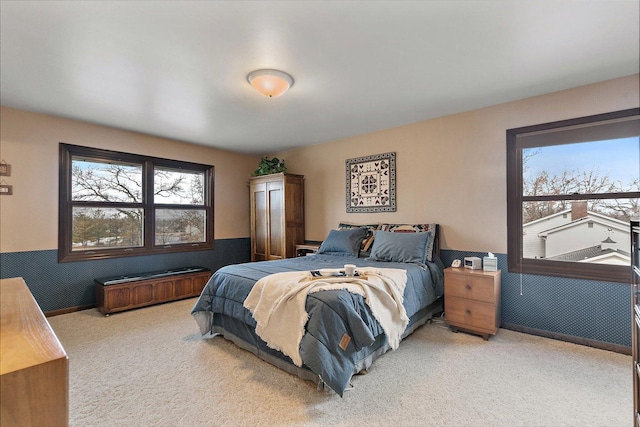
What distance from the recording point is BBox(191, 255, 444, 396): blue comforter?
197cm

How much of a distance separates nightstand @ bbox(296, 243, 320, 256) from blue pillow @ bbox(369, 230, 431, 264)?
→ 4.39 feet

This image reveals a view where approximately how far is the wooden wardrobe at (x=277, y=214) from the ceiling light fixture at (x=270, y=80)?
2.38 metres

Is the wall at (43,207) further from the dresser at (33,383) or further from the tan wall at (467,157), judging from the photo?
the dresser at (33,383)

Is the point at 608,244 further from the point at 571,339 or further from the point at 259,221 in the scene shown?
the point at 259,221

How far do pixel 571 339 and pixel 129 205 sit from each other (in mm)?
5511

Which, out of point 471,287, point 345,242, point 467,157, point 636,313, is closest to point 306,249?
point 345,242

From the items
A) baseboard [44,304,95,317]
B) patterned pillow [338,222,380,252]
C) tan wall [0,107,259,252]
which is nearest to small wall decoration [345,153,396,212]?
patterned pillow [338,222,380,252]

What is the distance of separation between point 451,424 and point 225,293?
1.98 m

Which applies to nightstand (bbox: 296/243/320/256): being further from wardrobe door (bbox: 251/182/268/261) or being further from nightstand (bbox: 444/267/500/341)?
nightstand (bbox: 444/267/500/341)

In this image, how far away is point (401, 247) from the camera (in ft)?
11.5

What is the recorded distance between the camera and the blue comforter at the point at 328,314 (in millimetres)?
1968

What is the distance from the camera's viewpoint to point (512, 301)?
3.25m

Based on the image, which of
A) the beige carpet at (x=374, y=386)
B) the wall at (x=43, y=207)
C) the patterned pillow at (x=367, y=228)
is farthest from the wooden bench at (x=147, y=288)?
the patterned pillow at (x=367, y=228)

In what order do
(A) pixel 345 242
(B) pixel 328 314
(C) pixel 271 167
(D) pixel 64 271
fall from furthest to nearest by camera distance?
(C) pixel 271 167, (A) pixel 345 242, (D) pixel 64 271, (B) pixel 328 314
